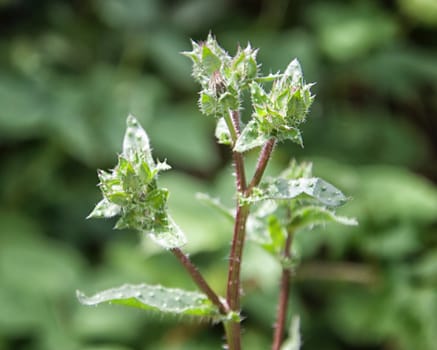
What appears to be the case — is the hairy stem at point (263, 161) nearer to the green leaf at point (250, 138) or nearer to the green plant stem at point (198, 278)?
the green leaf at point (250, 138)

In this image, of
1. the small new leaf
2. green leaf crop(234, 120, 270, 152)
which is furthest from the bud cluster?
the small new leaf

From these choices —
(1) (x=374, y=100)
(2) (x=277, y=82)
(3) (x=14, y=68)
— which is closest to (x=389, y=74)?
(1) (x=374, y=100)

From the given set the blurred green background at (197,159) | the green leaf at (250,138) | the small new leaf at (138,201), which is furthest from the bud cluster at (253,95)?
the blurred green background at (197,159)

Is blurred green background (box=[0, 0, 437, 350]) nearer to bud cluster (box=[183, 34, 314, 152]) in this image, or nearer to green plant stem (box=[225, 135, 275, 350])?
green plant stem (box=[225, 135, 275, 350])

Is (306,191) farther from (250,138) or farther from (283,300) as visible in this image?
(283,300)

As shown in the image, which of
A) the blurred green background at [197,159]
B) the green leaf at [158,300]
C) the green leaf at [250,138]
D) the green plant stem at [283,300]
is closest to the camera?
the green leaf at [250,138]

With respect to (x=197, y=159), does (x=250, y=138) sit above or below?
below

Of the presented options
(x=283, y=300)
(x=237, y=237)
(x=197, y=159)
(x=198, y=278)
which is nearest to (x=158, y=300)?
(x=198, y=278)
